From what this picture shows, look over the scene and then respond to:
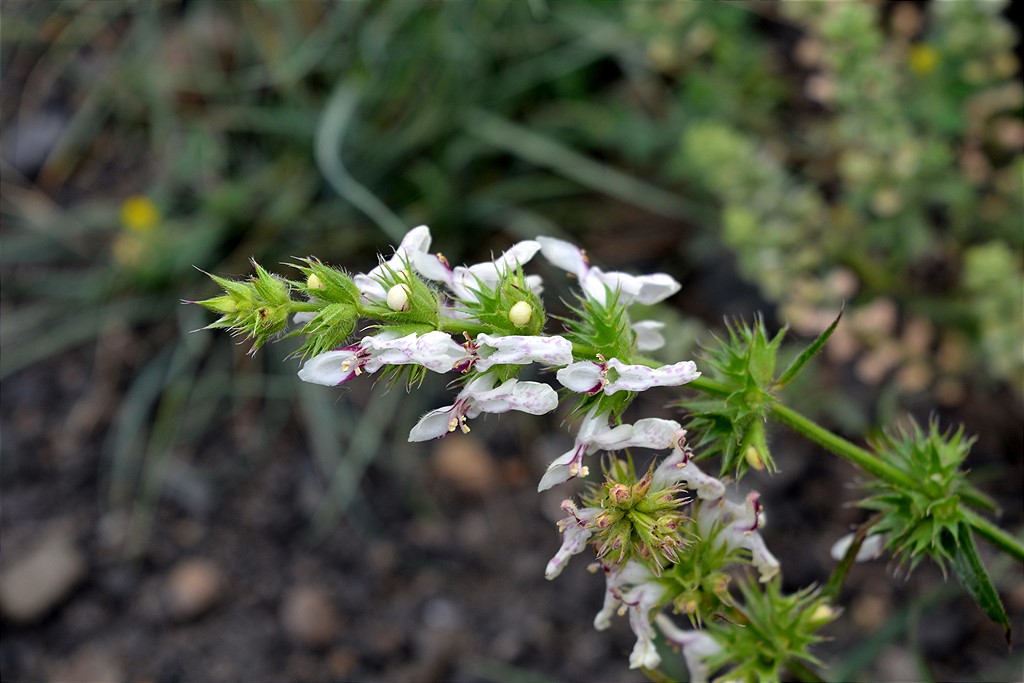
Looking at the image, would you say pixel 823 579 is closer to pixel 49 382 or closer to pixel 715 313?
pixel 715 313

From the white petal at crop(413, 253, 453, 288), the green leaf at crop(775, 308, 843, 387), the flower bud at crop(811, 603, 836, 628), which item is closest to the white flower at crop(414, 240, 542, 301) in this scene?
the white petal at crop(413, 253, 453, 288)

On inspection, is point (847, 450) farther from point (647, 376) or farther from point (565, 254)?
point (565, 254)

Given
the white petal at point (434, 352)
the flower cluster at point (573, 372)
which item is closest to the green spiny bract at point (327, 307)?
the flower cluster at point (573, 372)

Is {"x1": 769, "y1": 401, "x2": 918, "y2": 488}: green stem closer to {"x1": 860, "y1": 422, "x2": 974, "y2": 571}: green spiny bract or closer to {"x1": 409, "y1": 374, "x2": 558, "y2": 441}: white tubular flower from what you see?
{"x1": 860, "y1": 422, "x2": 974, "y2": 571}: green spiny bract

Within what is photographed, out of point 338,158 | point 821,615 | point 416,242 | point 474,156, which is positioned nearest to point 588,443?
point 416,242

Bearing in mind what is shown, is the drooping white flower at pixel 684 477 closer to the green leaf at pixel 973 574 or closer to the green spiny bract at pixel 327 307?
the green leaf at pixel 973 574
